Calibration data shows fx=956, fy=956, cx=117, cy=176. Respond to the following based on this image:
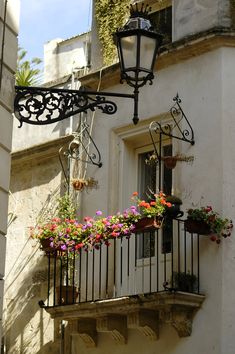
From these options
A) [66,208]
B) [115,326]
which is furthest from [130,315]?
[66,208]

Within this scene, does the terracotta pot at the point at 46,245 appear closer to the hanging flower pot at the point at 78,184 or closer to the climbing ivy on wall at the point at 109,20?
the hanging flower pot at the point at 78,184

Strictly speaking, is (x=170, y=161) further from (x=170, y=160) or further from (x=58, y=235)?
(x=58, y=235)

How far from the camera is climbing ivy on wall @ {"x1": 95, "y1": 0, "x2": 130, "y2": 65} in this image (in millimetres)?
14547

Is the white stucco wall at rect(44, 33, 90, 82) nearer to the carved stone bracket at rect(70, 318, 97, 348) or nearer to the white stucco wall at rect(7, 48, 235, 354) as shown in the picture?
the white stucco wall at rect(7, 48, 235, 354)

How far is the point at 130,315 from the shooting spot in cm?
1254

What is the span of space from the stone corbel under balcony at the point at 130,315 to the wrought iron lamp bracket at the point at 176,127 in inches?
78.7

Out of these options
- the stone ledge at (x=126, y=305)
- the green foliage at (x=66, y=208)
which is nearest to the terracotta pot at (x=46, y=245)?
the stone ledge at (x=126, y=305)

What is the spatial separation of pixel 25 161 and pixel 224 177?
4180mm

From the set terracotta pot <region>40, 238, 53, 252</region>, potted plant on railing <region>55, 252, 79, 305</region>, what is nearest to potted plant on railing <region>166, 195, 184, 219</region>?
potted plant on railing <region>55, 252, 79, 305</region>

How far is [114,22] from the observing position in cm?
1465

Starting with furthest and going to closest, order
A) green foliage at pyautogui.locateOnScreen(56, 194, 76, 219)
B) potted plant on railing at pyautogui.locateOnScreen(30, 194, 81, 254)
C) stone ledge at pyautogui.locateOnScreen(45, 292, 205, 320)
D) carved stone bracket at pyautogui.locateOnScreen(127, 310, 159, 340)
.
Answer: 1. green foliage at pyautogui.locateOnScreen(56, 194, 76, 219)
2. potted plant on railing at pyautogui.locateOnScreen(30, 194, 81, 254)
3. carved stone bracket at pyautogui.locateOnScreen(127, 310, 159, 340)
4. stone ledge at pyautogui.locateOnScreen(45, 292, 205, 320)

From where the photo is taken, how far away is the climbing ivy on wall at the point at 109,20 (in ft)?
47.7

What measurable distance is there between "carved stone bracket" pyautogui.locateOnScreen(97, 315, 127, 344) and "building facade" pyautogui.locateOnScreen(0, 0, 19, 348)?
4.09 metres

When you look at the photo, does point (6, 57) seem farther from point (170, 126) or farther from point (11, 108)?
point (170, 126)
